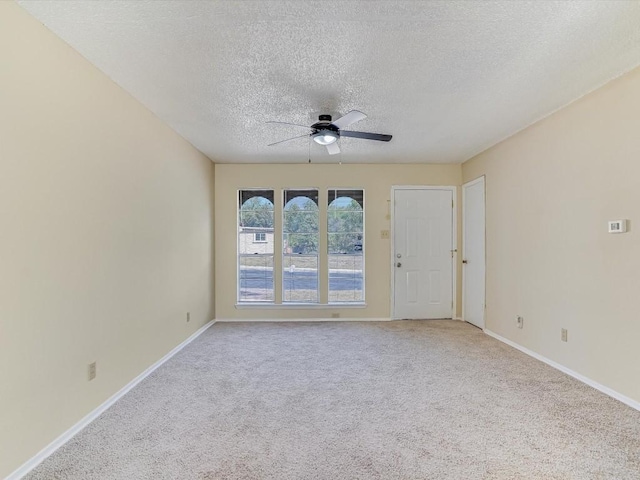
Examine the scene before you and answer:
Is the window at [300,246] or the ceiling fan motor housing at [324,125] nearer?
the ceiling fan motor housing at [324,125]

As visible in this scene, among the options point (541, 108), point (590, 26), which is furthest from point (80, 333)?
point (541, 108)

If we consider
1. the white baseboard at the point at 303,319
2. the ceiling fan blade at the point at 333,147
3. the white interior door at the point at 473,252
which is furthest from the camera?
the white baseboard at the point at 303,319

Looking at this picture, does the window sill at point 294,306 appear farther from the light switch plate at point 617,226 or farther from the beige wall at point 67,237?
the light switch plate at point 617,226

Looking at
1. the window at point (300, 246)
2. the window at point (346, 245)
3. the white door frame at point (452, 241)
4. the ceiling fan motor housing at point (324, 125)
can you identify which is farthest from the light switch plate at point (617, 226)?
the window at point (300, 246)

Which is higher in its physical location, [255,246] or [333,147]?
[333,147]

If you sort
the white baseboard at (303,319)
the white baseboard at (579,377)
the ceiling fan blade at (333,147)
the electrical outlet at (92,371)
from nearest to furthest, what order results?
the electrical outlet at (92,371) < the white baseboard at (579,377) < the ceiling fan blade at (333,147) < the white baseboard at (303,319)

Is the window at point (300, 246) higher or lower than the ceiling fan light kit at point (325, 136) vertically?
lower

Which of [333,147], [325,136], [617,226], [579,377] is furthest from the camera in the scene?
[333,147]

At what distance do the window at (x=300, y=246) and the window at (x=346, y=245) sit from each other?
10.1 inches

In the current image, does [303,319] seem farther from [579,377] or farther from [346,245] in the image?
[579,377]

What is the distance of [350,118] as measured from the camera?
9.24 feet

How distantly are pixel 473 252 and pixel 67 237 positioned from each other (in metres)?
4.81

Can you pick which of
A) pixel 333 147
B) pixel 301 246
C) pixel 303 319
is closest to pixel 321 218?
pixel 301 246

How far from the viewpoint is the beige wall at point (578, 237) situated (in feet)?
8.34
